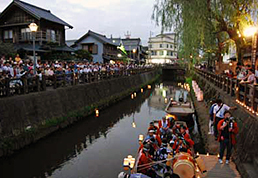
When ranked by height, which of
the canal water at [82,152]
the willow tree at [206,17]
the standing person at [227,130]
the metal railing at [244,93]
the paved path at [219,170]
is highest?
the willow tree at [206,17]

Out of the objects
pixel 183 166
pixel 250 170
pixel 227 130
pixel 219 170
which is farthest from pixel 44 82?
pixel 250 170

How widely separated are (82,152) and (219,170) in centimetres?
656

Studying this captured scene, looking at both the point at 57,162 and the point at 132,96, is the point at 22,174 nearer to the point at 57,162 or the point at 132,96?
the point at 57,162

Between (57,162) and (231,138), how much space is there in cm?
725

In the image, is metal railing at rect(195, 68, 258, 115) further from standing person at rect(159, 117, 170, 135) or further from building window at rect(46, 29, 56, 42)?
building window at rect(46, 29, 56, 42)

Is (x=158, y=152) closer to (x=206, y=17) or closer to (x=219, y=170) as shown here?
(x=219, y=170)

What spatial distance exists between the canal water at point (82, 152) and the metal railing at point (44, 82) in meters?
2.79

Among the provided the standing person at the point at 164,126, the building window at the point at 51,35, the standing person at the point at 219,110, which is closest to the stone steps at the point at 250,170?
the standing person at the point at 219,110

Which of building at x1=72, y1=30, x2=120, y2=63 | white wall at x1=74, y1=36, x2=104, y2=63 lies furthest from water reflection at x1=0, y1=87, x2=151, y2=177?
building at x1=72, y1=30, x2=120, y2=63

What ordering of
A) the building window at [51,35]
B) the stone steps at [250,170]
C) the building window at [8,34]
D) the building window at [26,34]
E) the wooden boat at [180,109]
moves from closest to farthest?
1. the stone steps at [250,170]
2. the wooden boat at [180,109]
3. the building window at [26,34]
4. the building window at [51,35]
5. the building window at [8,34]

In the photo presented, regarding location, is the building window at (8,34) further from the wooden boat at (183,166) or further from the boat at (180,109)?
the wooden boat at (183,166)

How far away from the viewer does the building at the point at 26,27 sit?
82.1 feet

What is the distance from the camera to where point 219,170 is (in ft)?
22.6

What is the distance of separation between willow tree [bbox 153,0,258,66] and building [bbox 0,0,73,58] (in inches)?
598
